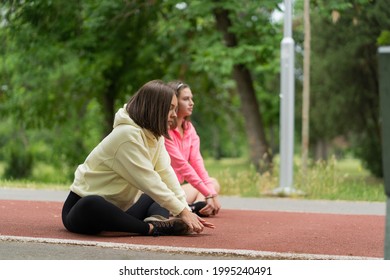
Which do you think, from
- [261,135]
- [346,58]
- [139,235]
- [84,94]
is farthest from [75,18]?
[139,235]

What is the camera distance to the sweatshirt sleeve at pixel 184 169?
8.45m

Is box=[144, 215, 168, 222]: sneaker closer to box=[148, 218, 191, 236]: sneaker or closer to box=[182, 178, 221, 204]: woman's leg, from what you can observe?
box=[148, 218, 191, 236]: sneaker

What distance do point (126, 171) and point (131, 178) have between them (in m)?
0.07

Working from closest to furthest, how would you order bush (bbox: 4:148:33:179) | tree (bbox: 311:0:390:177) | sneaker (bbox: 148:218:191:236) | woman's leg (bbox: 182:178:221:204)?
sneaker (bbox: 148:218:191:236) < woman's leg (bbox: 182:178:221:204) < bush (bbox: 4:148:33:179) < tree (bbox: 311:0:390:177)

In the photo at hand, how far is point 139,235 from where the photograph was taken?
687 centimetres

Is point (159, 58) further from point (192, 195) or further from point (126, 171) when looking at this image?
point (126, 171)

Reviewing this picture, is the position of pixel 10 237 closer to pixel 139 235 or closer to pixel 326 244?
pixel 139 235

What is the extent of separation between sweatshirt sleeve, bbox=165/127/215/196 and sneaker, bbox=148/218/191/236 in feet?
5.34

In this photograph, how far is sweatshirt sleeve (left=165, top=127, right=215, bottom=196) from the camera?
8453 mm

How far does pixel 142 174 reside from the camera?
646 cm

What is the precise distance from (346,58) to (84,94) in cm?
765

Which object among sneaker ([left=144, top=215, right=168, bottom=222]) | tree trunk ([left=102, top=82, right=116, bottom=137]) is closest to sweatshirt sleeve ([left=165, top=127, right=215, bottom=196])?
sneaker ([left=144, top=215, right=168, bottom=222])

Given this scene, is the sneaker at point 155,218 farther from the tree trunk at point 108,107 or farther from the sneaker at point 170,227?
the tree trunk at point 108,107

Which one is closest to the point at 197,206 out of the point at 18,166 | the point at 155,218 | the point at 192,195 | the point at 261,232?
the point at 192,195
